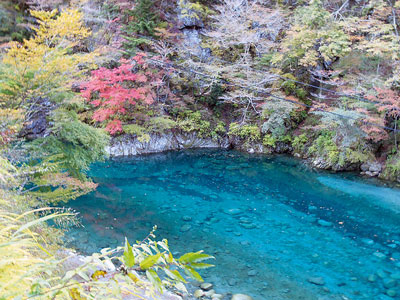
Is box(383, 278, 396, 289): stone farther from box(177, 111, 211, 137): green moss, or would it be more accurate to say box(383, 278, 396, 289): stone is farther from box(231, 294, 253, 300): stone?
box(177, 111, 211, 137): green moss

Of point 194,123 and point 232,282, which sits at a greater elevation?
point 194,123

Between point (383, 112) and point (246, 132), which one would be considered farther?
point (246, 132)

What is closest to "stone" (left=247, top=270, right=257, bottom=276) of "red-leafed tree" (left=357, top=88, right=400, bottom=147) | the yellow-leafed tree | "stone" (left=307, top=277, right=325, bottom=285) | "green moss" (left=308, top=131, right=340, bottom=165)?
"stone" (left=307, top=277, right=325, bottom=285)

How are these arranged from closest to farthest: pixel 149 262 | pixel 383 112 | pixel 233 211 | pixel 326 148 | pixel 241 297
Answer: pixel 149 262 → pixel 241 297 → pixel 233 211 → pixel 383 112 → pixel 326 148

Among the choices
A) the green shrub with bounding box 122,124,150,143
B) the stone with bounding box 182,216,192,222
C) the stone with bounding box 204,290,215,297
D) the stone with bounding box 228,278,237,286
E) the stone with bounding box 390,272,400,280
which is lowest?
the stone with bounding box 182,216,192,222

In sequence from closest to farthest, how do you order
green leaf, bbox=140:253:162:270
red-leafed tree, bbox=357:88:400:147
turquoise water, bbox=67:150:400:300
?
green leaf, bbox=140:253:162:270 < turquoise water, bbox=67:150:400:300 < red-leafed tree, bbox=357:88:400:147

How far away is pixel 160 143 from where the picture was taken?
1052 centimetres

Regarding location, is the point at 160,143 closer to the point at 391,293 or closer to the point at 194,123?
the point at 194,123

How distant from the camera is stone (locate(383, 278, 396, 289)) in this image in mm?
3496

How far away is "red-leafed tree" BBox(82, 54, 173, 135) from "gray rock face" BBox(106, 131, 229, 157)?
560mm

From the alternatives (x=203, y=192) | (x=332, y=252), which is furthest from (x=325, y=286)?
(x=203, y=192)

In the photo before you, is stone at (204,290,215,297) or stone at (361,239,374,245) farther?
stone at (361,239,374,245)

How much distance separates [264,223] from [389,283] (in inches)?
84.7

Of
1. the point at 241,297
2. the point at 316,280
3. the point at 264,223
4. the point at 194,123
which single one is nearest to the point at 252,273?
the point at 241,297
